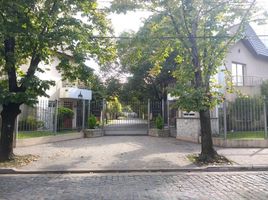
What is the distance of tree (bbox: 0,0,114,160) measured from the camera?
29.0ft

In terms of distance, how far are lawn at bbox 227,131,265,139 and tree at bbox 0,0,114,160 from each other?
27.0 feet

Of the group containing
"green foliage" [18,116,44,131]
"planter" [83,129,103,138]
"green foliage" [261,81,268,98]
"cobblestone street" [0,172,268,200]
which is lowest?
"cobblestone street" [0,172,268,200]

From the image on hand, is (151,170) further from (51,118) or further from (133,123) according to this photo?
(133,123)

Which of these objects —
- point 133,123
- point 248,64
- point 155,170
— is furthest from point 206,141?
point 248,64

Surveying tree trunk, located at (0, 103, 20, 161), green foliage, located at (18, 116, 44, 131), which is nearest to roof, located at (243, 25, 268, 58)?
green foliage, located at (18, 116, 44, 131)

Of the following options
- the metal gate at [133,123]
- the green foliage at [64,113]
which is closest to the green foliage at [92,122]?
the metal gate at [133,123]

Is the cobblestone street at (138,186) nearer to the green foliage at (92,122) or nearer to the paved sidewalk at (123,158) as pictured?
the paved sidewalk at (123,158)

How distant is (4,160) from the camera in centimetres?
954

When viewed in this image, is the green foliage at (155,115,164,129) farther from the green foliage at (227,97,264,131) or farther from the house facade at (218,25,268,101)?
the house facade at (218,25,268,101)

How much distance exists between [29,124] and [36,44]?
7089 millimetres

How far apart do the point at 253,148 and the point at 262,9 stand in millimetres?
6355

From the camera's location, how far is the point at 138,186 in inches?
271

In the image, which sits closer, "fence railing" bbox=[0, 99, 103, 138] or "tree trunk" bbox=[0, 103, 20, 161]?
"tree trunk" bbox=[0, 103, 20, 161]

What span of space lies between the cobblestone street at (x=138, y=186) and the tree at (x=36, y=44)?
2663mm
